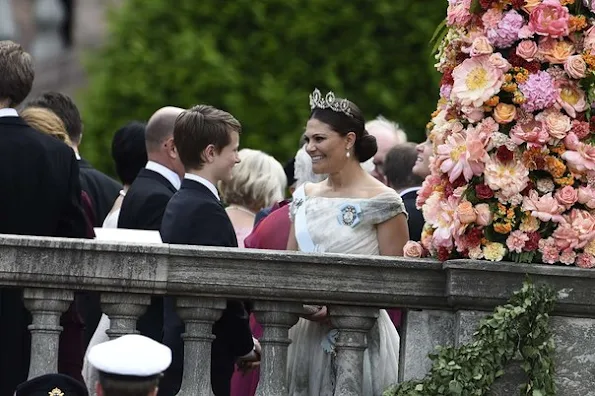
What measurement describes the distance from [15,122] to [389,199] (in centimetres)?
176

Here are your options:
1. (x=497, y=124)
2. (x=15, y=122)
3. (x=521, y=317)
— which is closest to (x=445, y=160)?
(x=497, y=124)

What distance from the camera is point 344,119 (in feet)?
28.5

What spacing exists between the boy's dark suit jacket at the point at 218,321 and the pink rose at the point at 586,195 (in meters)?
1.48

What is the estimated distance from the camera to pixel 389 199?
333 inches

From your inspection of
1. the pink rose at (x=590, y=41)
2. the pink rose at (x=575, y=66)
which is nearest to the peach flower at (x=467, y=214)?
the pink rose at (x=575, y=66)

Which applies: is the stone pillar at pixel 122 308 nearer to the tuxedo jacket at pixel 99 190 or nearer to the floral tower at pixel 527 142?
the floral tower at pixel 527 142

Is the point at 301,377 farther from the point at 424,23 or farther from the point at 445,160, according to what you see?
the point at 424,23

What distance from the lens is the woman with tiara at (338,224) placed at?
7.88 metres

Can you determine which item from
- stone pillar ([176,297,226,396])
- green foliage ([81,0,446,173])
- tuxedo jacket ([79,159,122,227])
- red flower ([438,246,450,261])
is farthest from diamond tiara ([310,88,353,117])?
green foliage ([81,0,446,173])

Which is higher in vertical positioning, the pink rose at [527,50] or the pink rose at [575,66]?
the pink rose at [527,50]

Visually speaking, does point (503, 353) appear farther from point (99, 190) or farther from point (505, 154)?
point (99, 190)

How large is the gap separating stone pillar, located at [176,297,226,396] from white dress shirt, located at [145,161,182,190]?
86.5 inches

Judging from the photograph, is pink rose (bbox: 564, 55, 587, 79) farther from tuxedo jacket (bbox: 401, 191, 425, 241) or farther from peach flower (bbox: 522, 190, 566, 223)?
tuxedo jacket (bbox: 401, 191, 425, 241)

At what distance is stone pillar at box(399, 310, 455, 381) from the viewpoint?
745 cm
